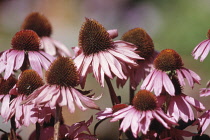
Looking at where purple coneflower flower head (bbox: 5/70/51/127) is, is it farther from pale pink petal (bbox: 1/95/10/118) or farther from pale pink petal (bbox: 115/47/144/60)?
pale pink petal (bbox: 115/47/144/60)

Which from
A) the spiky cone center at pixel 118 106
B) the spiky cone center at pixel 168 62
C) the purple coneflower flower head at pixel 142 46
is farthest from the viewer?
the purple coneflower flower head at pixel 142 46

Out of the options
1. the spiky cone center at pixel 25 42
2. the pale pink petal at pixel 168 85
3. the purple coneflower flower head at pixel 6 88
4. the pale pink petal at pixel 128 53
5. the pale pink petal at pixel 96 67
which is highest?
the spiky cone center at pixel 25 42

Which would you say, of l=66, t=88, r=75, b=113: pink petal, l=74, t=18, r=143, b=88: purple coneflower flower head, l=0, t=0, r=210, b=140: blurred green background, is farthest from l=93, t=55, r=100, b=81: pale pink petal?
l=0, t=0, r=210, b=140: blurred green background

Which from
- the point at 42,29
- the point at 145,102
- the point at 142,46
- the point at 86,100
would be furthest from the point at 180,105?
the point at 42,29

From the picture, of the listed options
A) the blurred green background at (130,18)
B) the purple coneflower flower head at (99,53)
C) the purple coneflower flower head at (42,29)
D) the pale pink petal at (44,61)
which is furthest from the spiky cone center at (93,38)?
the blurred green background at (130,18)

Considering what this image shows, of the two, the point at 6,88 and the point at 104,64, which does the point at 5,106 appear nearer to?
the point at 6,88

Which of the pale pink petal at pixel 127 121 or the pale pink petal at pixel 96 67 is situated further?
the pale pink petal at pixel 96 67

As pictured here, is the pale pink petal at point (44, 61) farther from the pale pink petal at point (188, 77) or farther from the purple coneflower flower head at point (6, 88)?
the pale pink petal at point (188, 77)
